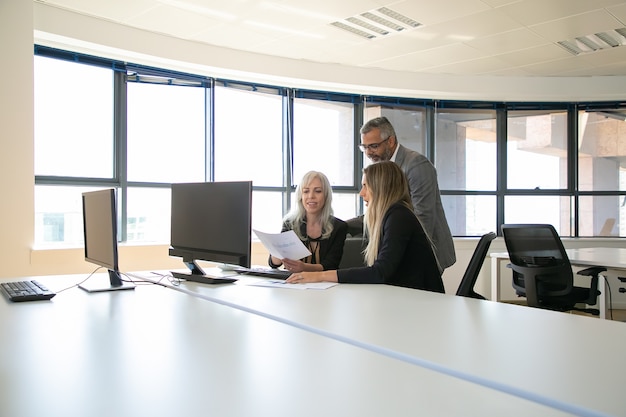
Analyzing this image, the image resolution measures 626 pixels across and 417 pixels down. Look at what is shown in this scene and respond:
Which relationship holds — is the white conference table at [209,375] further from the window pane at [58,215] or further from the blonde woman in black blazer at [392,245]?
the window pane at [58,215]

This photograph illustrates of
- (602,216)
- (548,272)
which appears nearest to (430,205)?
(548,272)

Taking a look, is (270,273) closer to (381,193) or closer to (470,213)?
(381,193)

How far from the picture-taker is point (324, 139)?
574 cm

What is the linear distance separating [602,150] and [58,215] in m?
5.93

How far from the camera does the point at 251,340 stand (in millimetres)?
1250

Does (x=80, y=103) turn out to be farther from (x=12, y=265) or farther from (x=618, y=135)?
(x=618, y=135)

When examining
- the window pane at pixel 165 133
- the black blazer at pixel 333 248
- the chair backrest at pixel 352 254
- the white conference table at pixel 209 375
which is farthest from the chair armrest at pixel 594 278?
the window pane at pixel 165 133

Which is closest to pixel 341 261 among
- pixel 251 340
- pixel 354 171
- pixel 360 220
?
pixel 360 220

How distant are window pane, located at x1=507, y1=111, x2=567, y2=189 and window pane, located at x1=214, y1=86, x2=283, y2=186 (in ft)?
9.38

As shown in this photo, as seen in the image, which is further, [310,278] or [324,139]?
[324,139]

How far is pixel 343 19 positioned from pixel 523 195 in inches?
133

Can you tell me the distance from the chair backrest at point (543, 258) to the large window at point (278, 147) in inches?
96.1

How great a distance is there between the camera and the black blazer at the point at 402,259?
2.12m

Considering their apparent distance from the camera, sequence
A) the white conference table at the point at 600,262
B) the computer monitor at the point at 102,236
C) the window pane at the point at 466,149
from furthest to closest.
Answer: the window pane at the point at 466,149, the white conference table at the point at 600,262, the computer monitor at the point at 102,236
